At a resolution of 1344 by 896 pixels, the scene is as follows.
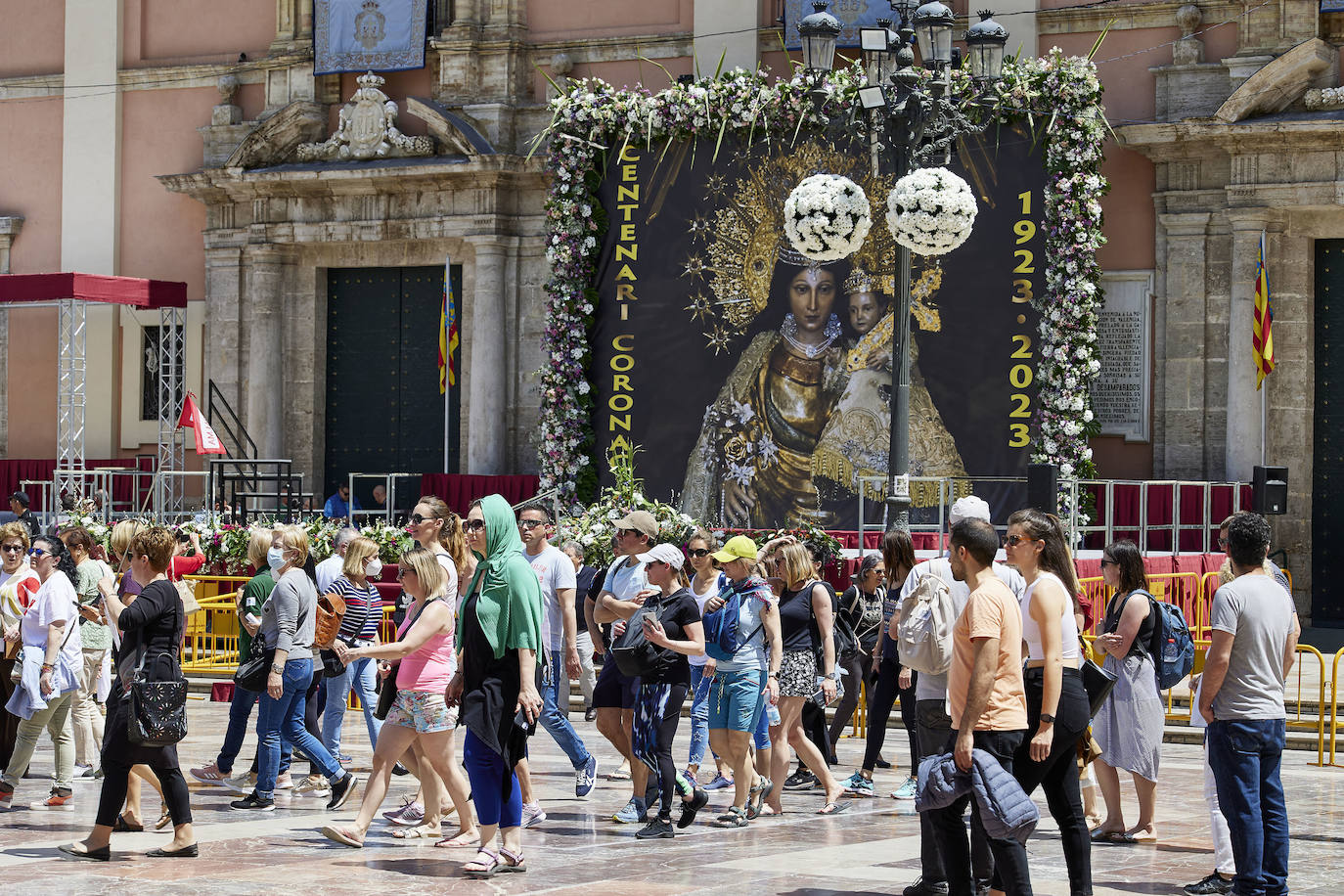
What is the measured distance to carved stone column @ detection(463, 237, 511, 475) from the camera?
1022 inches

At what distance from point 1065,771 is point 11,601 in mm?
7085

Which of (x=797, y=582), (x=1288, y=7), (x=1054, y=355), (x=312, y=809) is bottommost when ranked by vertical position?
(x=312, y=809)

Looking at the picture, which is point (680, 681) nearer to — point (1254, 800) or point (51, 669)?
point (1254, 800)

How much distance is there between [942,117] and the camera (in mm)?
16672

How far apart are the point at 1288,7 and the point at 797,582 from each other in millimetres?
13390

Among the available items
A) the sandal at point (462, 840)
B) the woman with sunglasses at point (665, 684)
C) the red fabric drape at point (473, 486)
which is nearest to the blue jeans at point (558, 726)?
the woman with sunglasses at point (665, 684)

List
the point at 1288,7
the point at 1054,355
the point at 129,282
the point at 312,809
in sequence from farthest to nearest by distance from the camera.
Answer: the point at 129,282, the point at 1288,7, the point at 1054,355, the point at 312,809

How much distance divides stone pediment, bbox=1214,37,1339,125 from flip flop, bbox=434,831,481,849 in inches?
586

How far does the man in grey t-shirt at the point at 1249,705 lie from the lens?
8.77 metres

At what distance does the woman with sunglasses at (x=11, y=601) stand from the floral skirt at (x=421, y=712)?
3.33 metres

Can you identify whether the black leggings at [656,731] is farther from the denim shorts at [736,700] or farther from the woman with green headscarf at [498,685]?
the woman with green headscarf at [498,685]

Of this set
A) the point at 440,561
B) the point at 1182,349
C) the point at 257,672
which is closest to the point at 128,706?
the point at 440,561

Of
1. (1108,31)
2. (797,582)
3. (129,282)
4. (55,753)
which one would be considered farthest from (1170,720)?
(129,282)

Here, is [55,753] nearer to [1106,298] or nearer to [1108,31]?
[1106,298]
